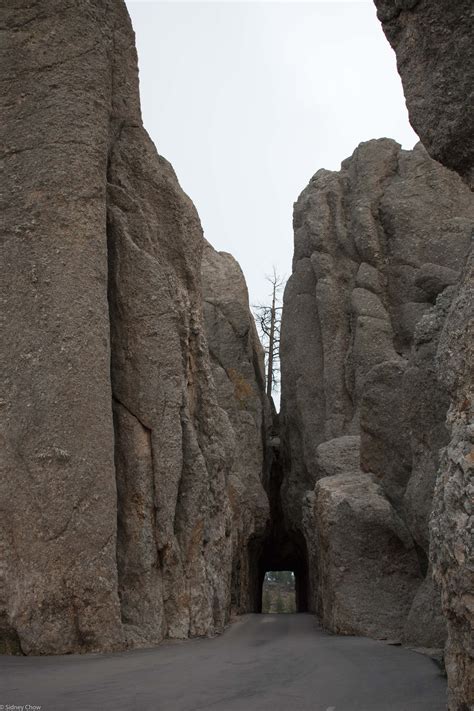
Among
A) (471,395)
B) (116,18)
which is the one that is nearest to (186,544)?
(471,395)

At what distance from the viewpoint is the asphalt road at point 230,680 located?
5.26 m

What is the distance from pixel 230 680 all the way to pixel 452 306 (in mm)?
3541

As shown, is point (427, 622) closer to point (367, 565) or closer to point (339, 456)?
point (367, 565)

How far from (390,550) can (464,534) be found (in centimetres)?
843

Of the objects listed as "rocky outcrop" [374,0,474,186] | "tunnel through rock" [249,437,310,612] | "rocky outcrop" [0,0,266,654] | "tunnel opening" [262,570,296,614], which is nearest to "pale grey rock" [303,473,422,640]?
"rocky outcrop" [0,0,266,654]

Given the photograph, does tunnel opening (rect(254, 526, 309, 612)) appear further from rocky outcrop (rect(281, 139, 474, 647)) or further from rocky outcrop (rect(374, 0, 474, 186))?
rocky outcrop (rect(374, 0, 474, 186))

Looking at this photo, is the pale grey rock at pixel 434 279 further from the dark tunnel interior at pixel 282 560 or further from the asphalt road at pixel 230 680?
the dark tunnel interior at pixel 282 560

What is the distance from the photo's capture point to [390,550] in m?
12.4

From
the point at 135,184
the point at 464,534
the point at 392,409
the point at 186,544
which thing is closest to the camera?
the point at 464,534

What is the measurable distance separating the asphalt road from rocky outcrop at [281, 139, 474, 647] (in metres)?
3.16

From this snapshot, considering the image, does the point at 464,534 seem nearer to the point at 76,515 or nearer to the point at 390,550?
the point at 76,515

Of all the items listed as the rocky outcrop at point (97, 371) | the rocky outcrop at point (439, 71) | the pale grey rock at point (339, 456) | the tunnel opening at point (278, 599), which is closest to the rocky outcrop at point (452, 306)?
the rocky outcrop at point (439, 71)

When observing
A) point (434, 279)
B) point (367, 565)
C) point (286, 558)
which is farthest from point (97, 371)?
point (286, 558)

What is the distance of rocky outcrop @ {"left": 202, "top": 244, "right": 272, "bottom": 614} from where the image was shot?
20.2m
